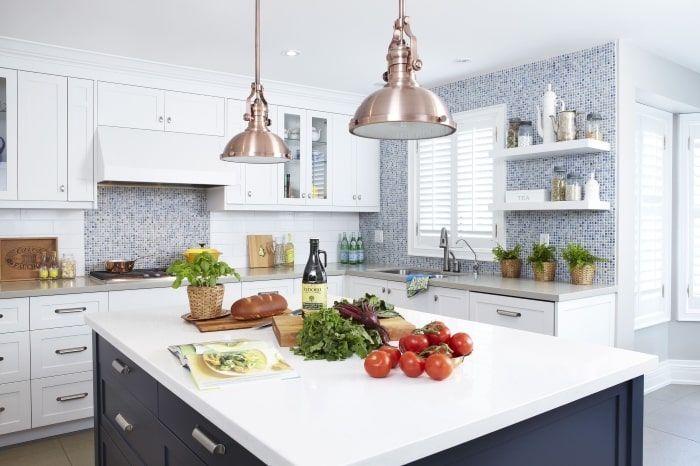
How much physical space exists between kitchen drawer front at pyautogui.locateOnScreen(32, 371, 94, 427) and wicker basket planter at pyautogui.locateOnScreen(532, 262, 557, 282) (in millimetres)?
3070

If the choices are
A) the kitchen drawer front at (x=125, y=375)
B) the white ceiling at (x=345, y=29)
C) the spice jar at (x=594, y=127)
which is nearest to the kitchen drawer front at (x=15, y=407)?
the kitchen drawer front at (x=125, y=375)

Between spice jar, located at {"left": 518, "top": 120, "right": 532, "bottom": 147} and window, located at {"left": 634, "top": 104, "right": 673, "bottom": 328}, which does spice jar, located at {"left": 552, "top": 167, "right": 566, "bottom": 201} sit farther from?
window, located at {"left": 634, "top": 104, "right": 673, "bottom": 328}

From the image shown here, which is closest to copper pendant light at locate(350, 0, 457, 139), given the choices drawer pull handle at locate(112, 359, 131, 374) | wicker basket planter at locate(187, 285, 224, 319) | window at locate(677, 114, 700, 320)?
wicker basket planter at locate(187, 285, 224, 319)

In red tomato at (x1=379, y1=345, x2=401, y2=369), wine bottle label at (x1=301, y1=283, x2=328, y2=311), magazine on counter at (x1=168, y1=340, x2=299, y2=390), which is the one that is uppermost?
wine bottle label at (x1=301, y1=283, x2=328, y2=311)

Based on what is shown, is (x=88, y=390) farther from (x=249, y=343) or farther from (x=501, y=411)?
(x=501, y=411)

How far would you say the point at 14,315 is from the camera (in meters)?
3.41

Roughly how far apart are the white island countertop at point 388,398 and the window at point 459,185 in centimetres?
254

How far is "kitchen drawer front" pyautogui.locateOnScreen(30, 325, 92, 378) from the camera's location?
3506 mm

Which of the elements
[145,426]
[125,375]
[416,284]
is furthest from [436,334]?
[416,284]

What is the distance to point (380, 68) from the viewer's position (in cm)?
430

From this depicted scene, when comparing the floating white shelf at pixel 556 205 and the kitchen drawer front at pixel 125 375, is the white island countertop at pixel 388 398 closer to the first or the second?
the kitchen drawer front at pixel 125 375

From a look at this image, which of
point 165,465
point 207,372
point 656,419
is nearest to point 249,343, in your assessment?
point 207,372

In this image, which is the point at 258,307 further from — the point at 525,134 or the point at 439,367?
the point at 525,134

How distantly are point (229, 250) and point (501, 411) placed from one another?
3870mm
